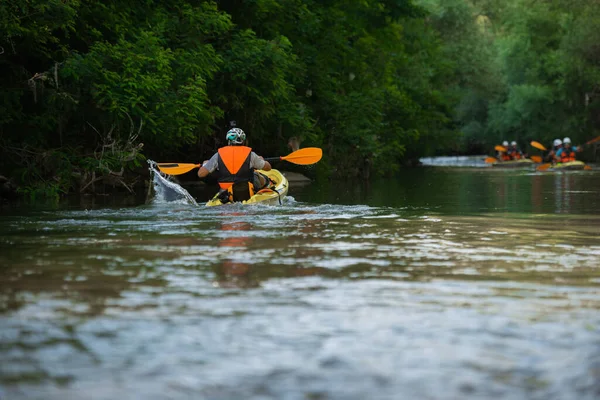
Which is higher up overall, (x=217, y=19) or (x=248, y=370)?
(x=217, y=19)

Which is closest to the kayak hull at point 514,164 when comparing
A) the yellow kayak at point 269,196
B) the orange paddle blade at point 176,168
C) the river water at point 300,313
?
the yellow kayak at point 269,196

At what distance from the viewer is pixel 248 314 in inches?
286

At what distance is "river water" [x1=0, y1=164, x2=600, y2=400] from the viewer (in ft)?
17.9

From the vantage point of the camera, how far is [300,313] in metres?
7.31

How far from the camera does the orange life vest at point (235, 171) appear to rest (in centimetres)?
1802

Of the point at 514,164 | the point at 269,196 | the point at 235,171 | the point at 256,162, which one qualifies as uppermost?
the point at 256,162

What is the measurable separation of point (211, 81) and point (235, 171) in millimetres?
11259

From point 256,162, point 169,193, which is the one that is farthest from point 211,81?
point 256,162

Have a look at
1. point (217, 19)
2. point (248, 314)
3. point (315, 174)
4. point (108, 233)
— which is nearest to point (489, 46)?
point (315, 174)

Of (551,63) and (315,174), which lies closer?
(315,174)

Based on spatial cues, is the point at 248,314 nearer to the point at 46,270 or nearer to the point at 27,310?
the point at 27,310

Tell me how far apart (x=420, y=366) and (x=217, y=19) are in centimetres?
2232

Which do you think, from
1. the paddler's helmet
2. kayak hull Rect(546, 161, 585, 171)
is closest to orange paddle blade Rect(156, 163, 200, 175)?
the paddler's helmet

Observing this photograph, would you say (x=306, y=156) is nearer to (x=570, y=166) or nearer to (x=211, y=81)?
(x=211, y=81)
